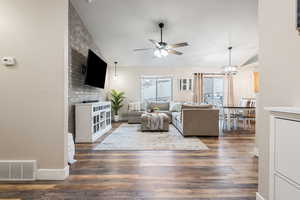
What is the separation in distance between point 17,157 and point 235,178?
2.74 m

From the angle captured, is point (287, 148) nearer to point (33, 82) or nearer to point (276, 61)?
point (276, 61)

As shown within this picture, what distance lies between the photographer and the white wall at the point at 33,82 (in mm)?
2166

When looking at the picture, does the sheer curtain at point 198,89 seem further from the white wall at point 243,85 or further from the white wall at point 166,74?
the white wall at point 243,85

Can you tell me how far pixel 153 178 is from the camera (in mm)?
2221

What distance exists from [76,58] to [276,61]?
13.3ft

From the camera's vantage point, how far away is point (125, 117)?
714cm

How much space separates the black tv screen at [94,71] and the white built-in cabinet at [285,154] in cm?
409

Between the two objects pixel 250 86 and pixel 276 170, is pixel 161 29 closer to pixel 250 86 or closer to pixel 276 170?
pixel 276 170

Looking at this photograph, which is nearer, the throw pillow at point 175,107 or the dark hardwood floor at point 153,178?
the dark hardwood floor at point 153,178

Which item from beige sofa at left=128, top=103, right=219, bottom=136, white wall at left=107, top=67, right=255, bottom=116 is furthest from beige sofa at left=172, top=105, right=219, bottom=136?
white wall at left=107, top=67, right=255, bottom=116

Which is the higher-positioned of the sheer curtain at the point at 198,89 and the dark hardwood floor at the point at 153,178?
the sheer curtain at the point at 198,89

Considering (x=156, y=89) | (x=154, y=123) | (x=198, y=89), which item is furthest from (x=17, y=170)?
(x=198, y=89)

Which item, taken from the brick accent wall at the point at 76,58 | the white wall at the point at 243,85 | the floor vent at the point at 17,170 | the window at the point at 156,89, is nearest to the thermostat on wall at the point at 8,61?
the floor vent at the point at 17,170

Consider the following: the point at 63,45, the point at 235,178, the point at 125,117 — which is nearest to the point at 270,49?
the point at 235,178
